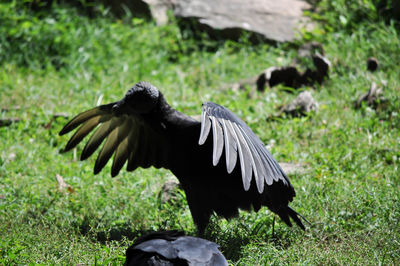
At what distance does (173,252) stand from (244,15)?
5584 mm

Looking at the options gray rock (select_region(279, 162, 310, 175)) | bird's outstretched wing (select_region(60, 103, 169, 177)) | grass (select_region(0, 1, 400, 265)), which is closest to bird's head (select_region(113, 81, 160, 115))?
bird's outstretched wing (select_region(60, 103, 169, 177))

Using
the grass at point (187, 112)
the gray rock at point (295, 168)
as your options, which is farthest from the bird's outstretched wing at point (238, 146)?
the gray rock at point (295, 168)

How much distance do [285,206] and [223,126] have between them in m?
0.88

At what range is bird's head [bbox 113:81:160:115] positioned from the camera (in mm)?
3504

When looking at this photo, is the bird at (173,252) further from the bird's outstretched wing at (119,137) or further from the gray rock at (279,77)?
the gray rock at (279,77)

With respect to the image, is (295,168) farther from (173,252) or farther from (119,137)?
(173,252)

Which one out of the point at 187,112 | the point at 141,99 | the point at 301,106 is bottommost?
the point at 187,112

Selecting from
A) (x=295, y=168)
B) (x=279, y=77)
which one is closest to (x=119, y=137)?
(x=295, y=168)

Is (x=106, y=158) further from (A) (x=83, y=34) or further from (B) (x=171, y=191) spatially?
(A) (x=83, y=34)

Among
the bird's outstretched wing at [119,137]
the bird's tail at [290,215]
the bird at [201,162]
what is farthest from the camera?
the bird's outstretched wing at [119,137]

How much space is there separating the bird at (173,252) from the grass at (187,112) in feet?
0.97

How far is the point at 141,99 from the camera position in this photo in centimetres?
352

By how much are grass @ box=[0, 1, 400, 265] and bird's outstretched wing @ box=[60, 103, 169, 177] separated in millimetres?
380

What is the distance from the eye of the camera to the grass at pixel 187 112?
3.47 metres
